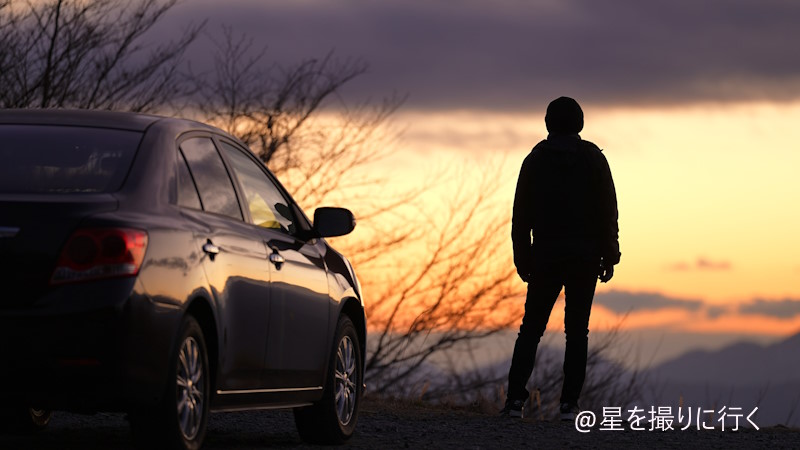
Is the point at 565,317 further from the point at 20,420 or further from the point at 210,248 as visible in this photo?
the point at 210,248

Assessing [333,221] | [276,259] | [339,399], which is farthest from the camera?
[339,399]

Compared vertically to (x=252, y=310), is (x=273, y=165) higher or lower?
higher

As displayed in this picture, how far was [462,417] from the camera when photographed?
38.1 ft

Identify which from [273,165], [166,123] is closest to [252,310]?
[166,123]

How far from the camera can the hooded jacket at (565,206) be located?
10.7 meters

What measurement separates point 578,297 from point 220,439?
313 cm

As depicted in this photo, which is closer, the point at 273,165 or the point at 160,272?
the point at 160,272

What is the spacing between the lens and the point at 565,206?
10742 millimetres

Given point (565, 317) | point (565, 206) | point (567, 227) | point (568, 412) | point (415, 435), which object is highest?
point (565, 206)

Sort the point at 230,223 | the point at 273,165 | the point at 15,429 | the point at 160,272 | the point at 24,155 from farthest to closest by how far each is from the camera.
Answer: the point at 273,165 < the point at 15,429 < the point at 230,223 < the point at 24,155 < the point at 160,272

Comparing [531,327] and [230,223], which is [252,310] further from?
[531,327]

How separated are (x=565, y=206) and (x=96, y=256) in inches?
210

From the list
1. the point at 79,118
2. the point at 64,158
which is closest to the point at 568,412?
the point at 79,118

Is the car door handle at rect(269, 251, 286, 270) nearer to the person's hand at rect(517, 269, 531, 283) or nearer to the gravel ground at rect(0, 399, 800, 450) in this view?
the gravel ground at rect(0, 399, 800, 450)
